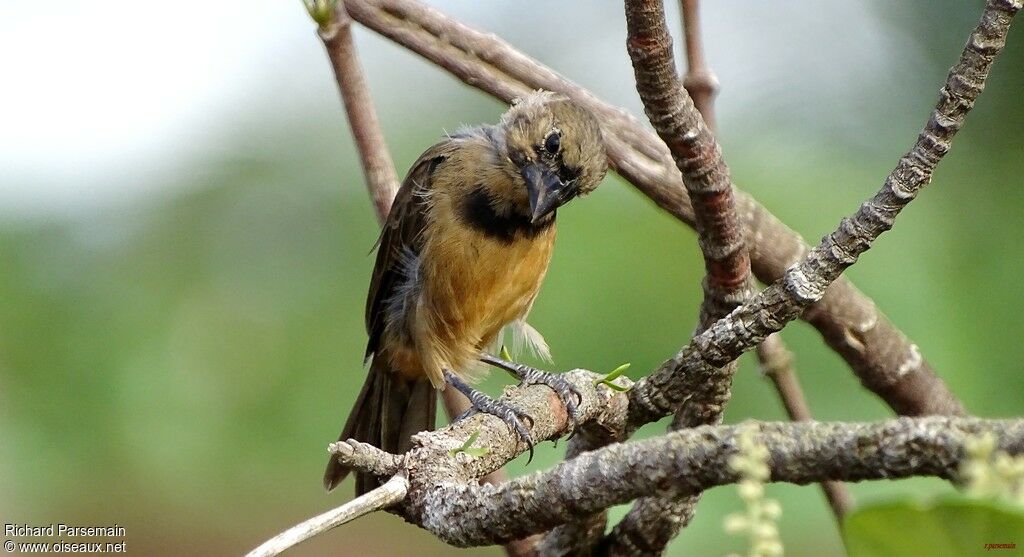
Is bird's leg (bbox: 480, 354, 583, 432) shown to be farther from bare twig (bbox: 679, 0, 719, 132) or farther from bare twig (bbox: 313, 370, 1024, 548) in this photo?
bare twig (bbox: 679, 0, 719, 132)

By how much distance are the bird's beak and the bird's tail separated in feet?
2.62

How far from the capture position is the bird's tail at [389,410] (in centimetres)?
347

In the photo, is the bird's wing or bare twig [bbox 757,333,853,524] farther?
the bird's wing

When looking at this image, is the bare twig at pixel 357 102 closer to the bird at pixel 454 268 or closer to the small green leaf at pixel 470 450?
the bird at pixel 454 268

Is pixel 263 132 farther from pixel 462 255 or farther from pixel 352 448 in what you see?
pixel 352 448

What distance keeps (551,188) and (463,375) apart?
79 centimetres

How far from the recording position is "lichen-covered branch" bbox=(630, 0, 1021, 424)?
65.9 inches

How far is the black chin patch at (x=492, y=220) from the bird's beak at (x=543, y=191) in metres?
0.19

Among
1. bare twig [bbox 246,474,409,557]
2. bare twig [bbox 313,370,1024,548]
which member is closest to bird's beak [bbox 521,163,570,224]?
bare twig [bbox 313,370,1024,548]

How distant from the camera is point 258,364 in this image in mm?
4602

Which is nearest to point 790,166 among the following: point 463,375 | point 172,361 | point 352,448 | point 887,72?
point 887,72

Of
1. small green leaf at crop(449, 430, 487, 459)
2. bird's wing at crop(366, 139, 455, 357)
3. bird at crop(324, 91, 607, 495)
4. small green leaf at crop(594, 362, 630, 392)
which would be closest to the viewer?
small green leaf at crop(449, 430, 487, 459)

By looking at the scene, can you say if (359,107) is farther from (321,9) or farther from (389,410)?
(389,410)

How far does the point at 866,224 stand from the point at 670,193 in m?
0.91
